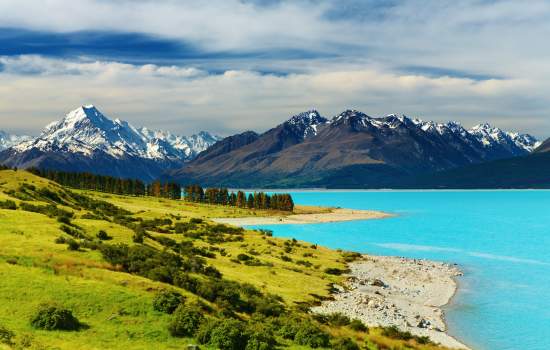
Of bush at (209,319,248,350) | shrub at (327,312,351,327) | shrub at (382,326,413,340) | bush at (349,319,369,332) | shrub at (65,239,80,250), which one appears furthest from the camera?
shrub at (327,312,351,327)

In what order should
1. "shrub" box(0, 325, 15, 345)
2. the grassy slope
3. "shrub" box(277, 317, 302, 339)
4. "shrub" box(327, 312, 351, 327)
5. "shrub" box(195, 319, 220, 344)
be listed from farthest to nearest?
"shrub" box(327, 312, 351, 327), "shrub" box(277, 317, 302, 339), "shrub" box(195, 319, 220, 344), the grassy slope, "shrub" box(0, 325, 15, 345)

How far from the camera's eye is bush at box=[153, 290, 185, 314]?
105 feet

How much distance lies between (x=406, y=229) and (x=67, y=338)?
169 meters

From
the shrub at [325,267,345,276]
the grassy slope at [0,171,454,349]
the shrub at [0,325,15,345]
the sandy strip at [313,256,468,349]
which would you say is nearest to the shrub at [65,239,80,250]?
the grassy slope at [0,171,454,349]

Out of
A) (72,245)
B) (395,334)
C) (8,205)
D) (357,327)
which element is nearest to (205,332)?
(357,327)

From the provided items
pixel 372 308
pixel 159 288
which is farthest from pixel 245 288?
pixel 372 308

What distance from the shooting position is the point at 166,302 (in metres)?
32.3

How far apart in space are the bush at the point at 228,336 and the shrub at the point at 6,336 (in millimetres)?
10536

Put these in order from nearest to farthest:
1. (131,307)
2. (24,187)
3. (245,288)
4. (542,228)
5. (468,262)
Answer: (131,307)
(245,288)
(24,187)
(468,262)
(542,228)

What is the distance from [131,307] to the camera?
31609mm

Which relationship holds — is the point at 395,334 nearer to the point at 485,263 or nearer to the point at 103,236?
the point at 103,236

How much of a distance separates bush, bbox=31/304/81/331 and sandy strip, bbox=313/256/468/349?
28099 mm

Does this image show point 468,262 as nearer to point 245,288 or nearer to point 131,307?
point 245,288

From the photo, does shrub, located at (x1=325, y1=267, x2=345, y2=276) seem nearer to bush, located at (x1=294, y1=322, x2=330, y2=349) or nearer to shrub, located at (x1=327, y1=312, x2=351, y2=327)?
shrub, located at (x1=327, y1=312, x2=351, y2=327)
